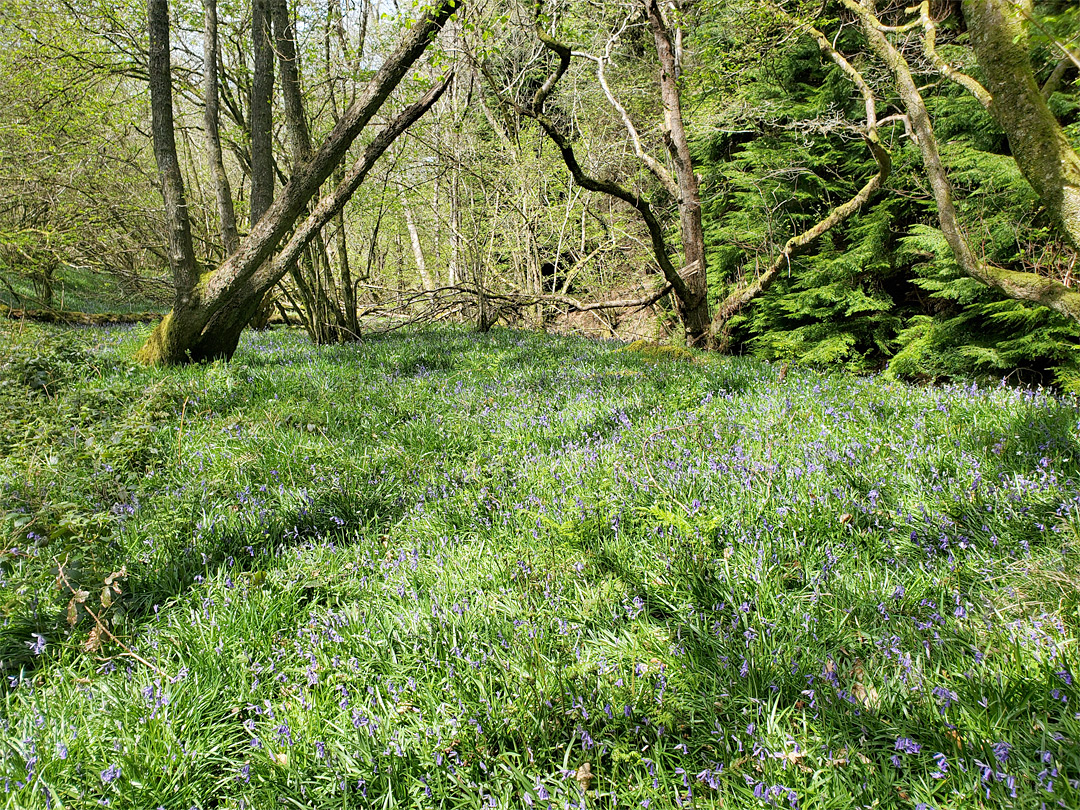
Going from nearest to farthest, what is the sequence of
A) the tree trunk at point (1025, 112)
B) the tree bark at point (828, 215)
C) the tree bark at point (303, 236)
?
1. the tree trunk at point (1025, 112)
2. the tree bark at point (303, 236)
3. the tree bark at point (828, 215)

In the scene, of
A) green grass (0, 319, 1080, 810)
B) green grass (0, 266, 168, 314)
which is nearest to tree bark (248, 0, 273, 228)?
green grass (0, 319, 1080, 810)

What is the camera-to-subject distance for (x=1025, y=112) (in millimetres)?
4277

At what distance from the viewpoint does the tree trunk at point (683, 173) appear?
36.5ft

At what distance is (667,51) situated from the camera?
11117mm

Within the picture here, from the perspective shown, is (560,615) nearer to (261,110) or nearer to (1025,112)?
(1025,112)

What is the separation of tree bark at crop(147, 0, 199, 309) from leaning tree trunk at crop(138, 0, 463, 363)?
4cm

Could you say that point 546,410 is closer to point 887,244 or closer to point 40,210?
point 887,244

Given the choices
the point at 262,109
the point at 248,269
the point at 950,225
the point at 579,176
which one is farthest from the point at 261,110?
the point at 950,225

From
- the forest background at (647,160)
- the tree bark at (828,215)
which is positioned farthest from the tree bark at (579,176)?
the tree bark at (828,215)

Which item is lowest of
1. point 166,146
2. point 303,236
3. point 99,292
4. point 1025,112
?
point 1025,112

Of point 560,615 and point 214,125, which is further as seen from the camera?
point 214,125

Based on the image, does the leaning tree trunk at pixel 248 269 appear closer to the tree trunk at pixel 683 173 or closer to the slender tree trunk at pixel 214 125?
the slender tree trunk at pixel 214 125

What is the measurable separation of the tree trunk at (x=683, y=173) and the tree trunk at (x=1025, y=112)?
23.3 feet

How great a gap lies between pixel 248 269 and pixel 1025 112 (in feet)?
30.1
